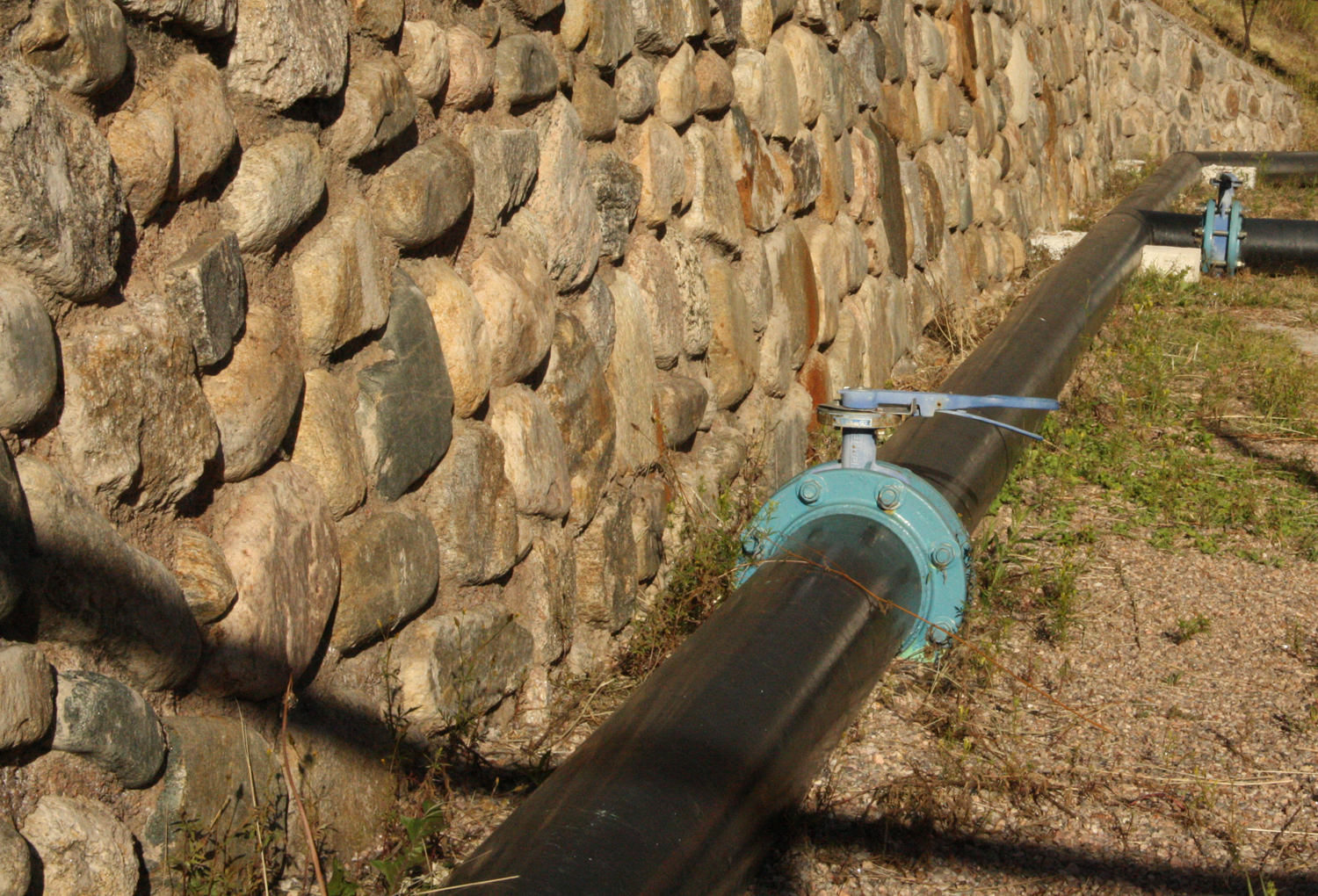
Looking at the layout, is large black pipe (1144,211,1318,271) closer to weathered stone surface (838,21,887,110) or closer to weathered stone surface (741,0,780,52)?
weathered stone surface (838,21,887,110)

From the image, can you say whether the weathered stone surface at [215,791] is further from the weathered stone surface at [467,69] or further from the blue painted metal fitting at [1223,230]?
the blue painted metal fitting at [1223,230]

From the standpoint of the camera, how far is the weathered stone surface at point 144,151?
1471 millimetres

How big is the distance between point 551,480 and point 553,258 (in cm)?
42

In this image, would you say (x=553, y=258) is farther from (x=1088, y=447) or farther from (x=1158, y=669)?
(x=1088, y=447)

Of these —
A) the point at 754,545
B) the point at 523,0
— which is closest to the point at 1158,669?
the point at 754,545

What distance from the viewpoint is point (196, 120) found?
1.57 m

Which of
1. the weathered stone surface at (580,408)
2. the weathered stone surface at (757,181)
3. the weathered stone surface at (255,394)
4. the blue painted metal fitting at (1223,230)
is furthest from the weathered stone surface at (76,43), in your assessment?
the blue painted metal fitting at (1223,230)

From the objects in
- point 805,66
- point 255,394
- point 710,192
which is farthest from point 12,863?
point 805,66

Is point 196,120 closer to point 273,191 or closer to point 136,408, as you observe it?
point 273,191


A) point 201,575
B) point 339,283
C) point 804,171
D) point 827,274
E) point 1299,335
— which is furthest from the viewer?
point 1299,335

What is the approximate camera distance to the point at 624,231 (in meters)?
2.72

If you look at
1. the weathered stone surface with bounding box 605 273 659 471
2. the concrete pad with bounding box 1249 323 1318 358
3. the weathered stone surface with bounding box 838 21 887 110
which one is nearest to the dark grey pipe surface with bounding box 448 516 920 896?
the weathered stone surface with bounding box 605 273 659 471

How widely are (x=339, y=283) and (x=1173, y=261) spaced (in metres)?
5.38

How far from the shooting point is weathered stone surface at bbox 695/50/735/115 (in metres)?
3.07
